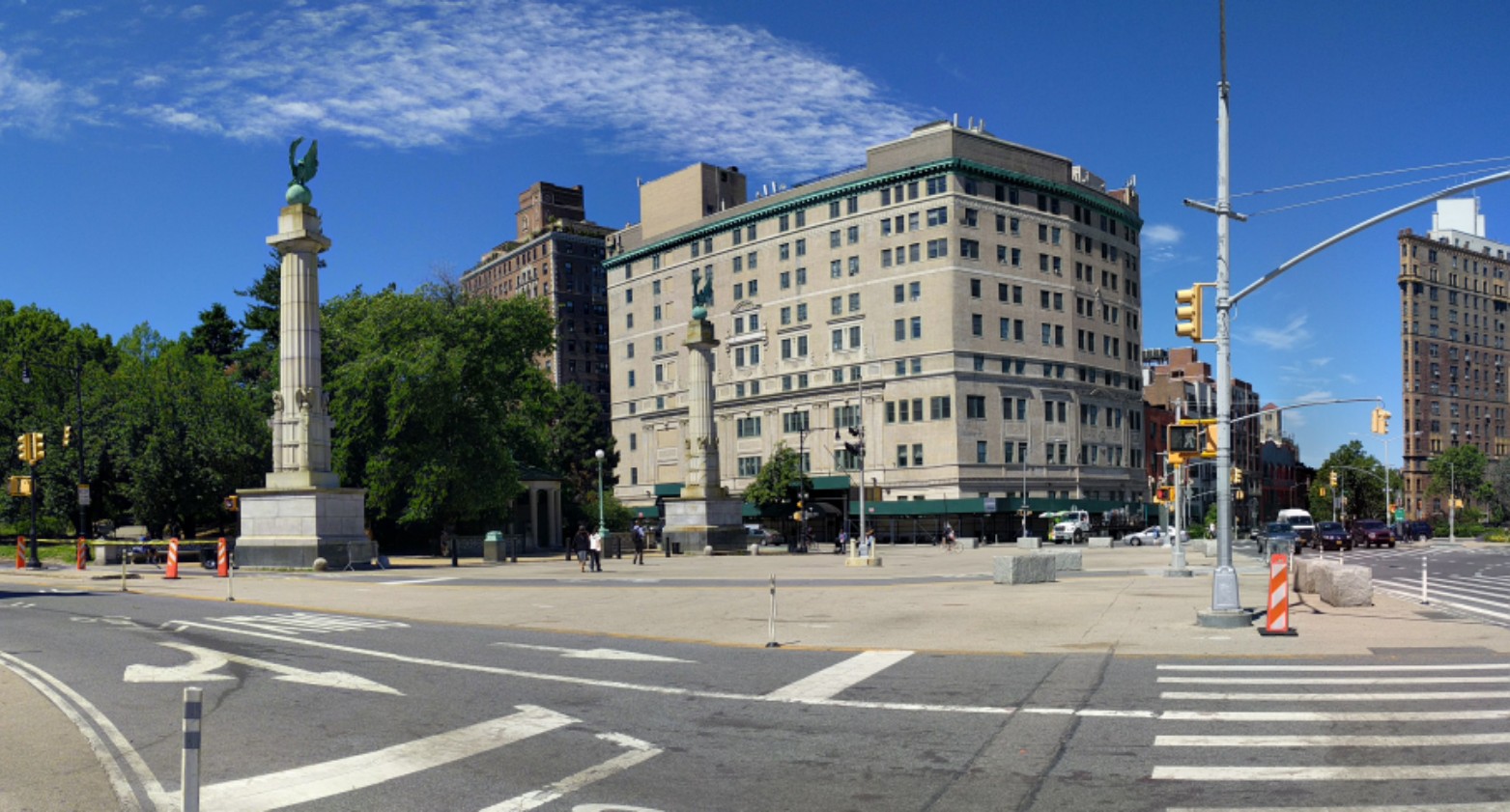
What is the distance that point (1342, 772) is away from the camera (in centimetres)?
873

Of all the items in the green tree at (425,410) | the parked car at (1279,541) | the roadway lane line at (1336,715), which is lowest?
the parked car at (1279,541)

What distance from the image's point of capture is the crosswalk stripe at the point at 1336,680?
13000 mm

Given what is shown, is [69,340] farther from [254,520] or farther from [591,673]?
[591,673]

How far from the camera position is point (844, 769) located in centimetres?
914

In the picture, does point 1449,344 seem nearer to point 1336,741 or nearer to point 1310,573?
point 1310,573

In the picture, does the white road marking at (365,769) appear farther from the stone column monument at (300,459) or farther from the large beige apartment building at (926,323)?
the large beige apartment building at (926,323)

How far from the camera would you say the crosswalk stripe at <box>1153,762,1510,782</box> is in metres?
8.56

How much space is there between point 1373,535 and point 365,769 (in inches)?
2657

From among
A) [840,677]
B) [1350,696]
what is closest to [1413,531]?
[1350,696]

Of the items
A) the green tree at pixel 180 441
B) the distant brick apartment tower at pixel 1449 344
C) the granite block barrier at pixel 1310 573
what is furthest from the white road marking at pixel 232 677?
the distant brick apartment tower at pixel 1449 344

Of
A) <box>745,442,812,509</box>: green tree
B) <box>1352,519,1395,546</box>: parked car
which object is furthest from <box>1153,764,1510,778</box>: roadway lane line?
<box>745,442,812,509</box>: green tree

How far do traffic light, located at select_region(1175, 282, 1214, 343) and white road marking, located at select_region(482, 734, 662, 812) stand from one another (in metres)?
13.8

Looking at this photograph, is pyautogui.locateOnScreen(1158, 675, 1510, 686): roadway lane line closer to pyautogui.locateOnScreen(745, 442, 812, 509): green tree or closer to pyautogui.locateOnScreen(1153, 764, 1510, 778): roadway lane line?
pyautogui.locateOnScreen(1153, 764, 1510, 778): roadway lane line

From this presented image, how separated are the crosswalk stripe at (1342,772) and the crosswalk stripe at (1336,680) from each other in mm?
4249
